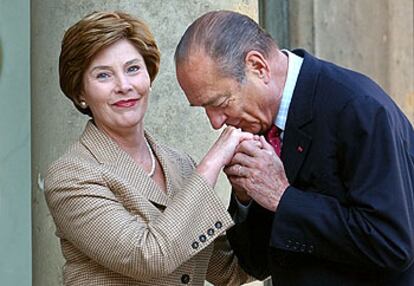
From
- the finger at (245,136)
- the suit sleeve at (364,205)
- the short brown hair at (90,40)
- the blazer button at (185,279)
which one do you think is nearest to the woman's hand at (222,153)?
the finger at (245,136)

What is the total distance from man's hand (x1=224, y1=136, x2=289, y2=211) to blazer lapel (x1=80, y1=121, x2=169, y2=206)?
0.32 metres

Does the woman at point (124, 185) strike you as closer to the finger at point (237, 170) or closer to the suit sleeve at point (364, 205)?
the finger at point (237, 170)

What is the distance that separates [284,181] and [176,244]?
1.20 feet

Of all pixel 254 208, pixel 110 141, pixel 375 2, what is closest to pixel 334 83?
pixel 254 208

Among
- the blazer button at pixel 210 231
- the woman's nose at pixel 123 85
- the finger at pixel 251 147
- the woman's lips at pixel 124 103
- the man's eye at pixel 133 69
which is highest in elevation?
the man's eye at pixel 133 69

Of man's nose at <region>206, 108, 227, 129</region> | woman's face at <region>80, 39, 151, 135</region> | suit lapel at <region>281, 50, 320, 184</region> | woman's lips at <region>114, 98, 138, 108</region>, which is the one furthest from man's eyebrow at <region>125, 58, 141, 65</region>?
suit lapel at <region>281, 50, 320, 184</region>

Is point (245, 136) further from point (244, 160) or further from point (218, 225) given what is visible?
point (218, 225)

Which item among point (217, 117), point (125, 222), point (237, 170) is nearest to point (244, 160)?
point (237, 170)

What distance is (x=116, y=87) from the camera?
408 cm

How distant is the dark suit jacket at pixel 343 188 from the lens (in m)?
3.62

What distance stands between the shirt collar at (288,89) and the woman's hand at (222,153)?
87 mm

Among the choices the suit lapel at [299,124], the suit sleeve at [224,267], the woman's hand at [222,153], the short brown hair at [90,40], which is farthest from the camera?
the suit sleeve at [224,267]

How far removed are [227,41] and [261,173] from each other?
0.40 meters

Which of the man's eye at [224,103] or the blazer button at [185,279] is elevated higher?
the man's eye at [224,103]
